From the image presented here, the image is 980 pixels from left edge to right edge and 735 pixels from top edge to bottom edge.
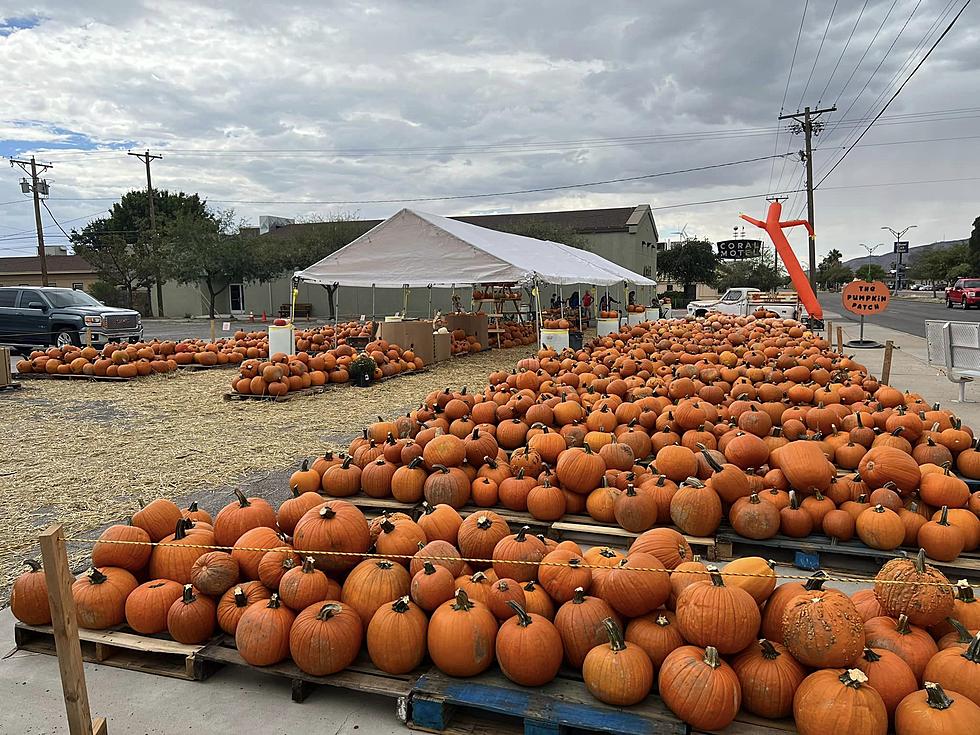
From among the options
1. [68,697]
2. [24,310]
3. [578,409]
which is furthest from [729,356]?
[24,310]

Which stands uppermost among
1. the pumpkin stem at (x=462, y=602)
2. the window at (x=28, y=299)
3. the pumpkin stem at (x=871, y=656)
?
the window at (x=28, y=299)

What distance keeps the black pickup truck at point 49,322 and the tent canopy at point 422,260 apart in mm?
5582

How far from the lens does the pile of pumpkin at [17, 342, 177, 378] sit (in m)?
12.1

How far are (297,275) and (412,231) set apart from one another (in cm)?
271

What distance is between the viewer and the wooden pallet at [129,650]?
2.92 metres

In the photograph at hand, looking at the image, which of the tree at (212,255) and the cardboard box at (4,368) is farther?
the tree at (212,255)

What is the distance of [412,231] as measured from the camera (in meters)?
14.5

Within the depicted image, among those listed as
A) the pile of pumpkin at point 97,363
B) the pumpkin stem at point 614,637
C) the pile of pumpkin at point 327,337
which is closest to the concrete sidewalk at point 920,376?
the pumpkin stem at point 614,637

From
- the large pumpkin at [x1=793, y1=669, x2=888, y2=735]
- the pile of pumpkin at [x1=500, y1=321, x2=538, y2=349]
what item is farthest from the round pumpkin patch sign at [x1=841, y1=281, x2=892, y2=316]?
the large pumpkin at [x1=793, y1=669, x2=888, y2=735]

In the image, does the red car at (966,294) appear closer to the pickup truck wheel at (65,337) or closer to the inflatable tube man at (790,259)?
the inflatable tube man at (790,259)

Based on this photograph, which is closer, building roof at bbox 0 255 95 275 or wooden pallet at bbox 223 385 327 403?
wooden pallet at bbox 223 385 327 403

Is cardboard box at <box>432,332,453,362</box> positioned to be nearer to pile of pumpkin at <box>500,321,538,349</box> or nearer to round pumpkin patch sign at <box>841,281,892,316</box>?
pile of pumpkin at <box>500,321,538,349</box>

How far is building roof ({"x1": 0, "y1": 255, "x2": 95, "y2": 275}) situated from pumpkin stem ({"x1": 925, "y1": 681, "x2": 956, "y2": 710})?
61.6 m

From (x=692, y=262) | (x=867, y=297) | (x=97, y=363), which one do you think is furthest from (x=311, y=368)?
(x=692, y=262)
